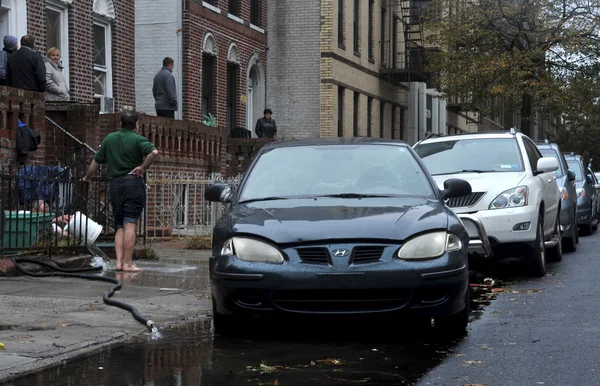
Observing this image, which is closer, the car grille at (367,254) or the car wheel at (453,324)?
the car grille at (367,254)

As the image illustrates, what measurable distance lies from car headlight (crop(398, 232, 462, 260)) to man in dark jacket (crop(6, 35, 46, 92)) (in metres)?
8.74

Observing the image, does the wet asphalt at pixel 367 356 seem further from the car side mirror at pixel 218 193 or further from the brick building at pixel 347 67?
the brick building at pixel 347 67

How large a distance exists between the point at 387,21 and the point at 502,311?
30.9 meters

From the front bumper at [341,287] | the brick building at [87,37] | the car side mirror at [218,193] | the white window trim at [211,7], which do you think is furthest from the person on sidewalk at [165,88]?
the front bumper at [341,287]

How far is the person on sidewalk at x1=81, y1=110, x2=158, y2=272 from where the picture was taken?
11.9 metres

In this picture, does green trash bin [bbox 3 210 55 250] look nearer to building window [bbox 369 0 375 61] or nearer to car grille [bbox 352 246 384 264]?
car grille [bbox 352 246 384 264]

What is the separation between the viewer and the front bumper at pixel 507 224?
12.3m

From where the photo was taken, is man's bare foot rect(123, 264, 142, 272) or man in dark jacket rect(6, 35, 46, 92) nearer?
man's bare foot rect(123, 264, 142, 272)

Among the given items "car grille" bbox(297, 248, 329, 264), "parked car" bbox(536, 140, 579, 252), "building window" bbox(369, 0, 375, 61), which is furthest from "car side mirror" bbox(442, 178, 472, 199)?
"building window" bbox(369, 0, 375, 61)

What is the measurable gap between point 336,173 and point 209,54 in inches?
712

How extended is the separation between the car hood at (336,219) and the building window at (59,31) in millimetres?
11934

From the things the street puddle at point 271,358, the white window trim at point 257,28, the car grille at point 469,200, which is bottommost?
the street puddle at point 271,358

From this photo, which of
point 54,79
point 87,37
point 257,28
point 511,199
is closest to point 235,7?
point 257,28

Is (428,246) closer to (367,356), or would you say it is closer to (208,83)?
(367,356)
